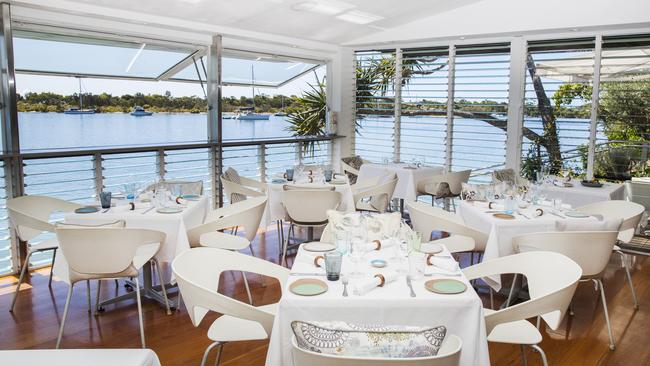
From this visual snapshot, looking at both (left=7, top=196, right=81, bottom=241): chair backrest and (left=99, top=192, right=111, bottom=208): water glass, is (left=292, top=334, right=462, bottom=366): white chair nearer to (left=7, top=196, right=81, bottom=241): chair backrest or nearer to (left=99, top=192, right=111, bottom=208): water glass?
(left=99, top=192, right=111, bottom=208): water glass

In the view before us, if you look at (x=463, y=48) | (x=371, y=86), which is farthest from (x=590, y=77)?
(x=371, y=86)

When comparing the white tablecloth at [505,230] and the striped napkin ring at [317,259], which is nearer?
the striped napkin ring at [317,259]

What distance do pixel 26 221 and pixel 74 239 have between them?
118 centimetres

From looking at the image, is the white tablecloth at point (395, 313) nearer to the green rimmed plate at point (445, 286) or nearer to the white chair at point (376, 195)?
the green rimmed plate at point (445, 286)

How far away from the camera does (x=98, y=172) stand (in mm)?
5984

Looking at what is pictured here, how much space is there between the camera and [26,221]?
4.47 metres

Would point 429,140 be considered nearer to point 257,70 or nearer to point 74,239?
point 257,70

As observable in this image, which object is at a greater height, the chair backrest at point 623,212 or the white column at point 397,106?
the white column at point 397,106

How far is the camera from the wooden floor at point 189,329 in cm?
369

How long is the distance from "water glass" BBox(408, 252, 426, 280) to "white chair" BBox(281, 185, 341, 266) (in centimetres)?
247

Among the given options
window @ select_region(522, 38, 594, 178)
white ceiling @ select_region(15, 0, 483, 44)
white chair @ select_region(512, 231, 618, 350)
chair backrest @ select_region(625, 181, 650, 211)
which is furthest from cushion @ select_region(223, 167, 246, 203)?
chair backrest @ select_region(625, 181, 650, 211)

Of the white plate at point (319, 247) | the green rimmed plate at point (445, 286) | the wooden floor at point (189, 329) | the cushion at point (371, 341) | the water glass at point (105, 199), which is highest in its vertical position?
the water glass at point (105, 199)

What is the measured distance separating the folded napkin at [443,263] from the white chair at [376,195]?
9.59ft

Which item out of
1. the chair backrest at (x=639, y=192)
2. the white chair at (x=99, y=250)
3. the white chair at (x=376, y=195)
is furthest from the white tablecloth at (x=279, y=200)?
the chair backrest at (x=639, y=192)
